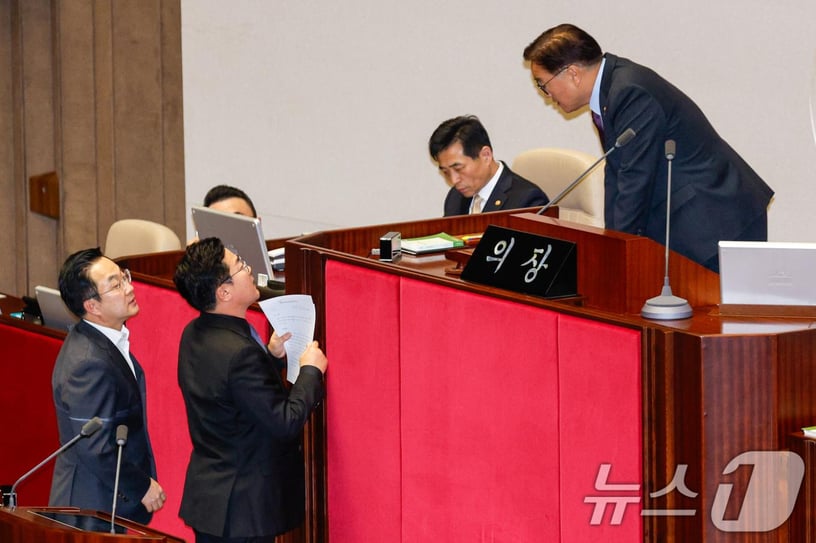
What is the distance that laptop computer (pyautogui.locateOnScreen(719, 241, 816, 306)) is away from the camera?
9.39ft

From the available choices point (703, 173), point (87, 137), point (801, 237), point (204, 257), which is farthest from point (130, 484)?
point (87, 137)

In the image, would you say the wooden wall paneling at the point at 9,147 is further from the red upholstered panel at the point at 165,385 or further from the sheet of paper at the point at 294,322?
the sheet of paper at the point at 294,322

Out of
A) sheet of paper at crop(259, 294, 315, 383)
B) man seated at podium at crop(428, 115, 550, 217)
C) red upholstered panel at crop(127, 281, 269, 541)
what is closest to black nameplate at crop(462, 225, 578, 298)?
sheet of paper at crop(259, 294, 315, 383)

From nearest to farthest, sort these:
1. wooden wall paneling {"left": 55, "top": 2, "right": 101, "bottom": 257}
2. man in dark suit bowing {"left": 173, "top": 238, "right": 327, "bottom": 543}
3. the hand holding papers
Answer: man in dark suit bowing {"left": 173, "top": 238, "right": 327, "bottom": 543} → the hand holding papers → wooden wall paneling {"left": 55, "top": 2, "right": 101, "bottom": 257}

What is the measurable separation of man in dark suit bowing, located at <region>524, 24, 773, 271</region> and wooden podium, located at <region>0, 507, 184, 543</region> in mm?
1571

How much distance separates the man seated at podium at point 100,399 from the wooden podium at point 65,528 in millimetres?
618

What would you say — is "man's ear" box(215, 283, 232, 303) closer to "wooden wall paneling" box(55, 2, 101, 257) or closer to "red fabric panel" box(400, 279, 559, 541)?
"red fabric panel" box(400, 279, 559, 541)

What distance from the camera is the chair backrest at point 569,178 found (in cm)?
480

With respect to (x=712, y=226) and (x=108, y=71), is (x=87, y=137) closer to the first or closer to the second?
(x=108, y=71)

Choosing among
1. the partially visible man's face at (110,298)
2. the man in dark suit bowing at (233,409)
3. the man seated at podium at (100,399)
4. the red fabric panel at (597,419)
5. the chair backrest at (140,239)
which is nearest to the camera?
the red fabric panel at (597,419)

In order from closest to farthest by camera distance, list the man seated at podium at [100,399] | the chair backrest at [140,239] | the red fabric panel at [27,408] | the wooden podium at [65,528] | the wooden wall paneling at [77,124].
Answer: the wooden podium at [65,528] < the man seated at podium at [100,399] < the red fabric panel at [27,408] < the chair backrest at [140,239] < the wooden wall paneling at [77,124]

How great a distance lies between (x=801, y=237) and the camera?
4.80m

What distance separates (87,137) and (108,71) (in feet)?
1.31

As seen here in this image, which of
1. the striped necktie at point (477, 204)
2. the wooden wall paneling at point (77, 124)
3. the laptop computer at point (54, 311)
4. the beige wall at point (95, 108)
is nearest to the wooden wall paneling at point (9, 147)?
the beige wall at point (95, 108)
